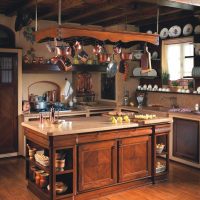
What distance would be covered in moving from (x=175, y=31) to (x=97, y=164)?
148 inches

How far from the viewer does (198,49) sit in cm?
639

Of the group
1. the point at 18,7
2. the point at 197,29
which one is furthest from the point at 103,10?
the point at 197,29

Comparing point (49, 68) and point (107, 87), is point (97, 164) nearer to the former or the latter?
point (49, 68)

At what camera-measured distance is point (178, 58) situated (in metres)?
7.15

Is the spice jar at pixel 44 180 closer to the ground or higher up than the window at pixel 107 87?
closer to the ground

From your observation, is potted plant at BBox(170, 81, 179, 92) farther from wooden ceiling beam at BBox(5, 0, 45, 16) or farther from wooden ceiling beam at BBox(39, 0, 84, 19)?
wooden ceiling beam at BBox(5, 0, 45, 16)

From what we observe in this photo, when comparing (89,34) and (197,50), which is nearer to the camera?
(89,34)

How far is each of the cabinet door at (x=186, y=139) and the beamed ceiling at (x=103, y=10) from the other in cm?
193

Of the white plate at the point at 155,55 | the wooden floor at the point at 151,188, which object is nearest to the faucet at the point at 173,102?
the white plate at the point at 155,55

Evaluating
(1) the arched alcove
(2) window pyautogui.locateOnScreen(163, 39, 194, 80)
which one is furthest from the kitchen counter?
(1) the arched alcove

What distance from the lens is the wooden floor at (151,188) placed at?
14.8ft

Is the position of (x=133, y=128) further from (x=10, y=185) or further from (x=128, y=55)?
(x=10, y=185)

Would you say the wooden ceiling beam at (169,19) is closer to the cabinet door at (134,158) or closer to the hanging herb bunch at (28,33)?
the hanging herb bunch at (28,33)

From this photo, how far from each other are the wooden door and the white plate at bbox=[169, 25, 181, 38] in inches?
127
